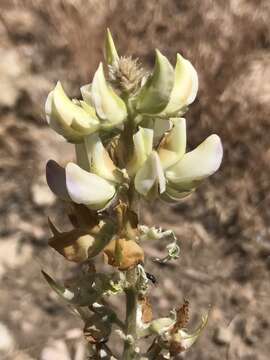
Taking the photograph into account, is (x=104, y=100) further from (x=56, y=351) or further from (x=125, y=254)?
(x=56, y=351)

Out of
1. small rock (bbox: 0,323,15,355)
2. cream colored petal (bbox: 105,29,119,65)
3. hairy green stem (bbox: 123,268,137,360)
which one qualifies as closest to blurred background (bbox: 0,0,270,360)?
small rock (bbox: 0,323,15,355)

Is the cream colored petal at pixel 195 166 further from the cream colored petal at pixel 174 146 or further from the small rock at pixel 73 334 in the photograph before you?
the small rock at pixel 73 334

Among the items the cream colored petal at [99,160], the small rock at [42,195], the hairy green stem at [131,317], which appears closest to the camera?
the cream colored petal at [99,160]

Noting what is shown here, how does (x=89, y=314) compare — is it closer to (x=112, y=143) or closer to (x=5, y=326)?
(x=112, y=143)

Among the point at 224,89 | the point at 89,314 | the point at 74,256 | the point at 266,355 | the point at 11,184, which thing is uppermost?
the point at 74,256

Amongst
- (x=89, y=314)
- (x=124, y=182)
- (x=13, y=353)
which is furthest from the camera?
(x=13, y=353)

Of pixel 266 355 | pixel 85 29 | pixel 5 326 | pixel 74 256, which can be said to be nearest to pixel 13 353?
pixel 5 326

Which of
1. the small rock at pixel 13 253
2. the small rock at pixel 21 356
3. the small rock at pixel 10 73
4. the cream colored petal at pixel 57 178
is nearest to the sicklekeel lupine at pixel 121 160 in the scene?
the cream colored petal at pixel 57 178
